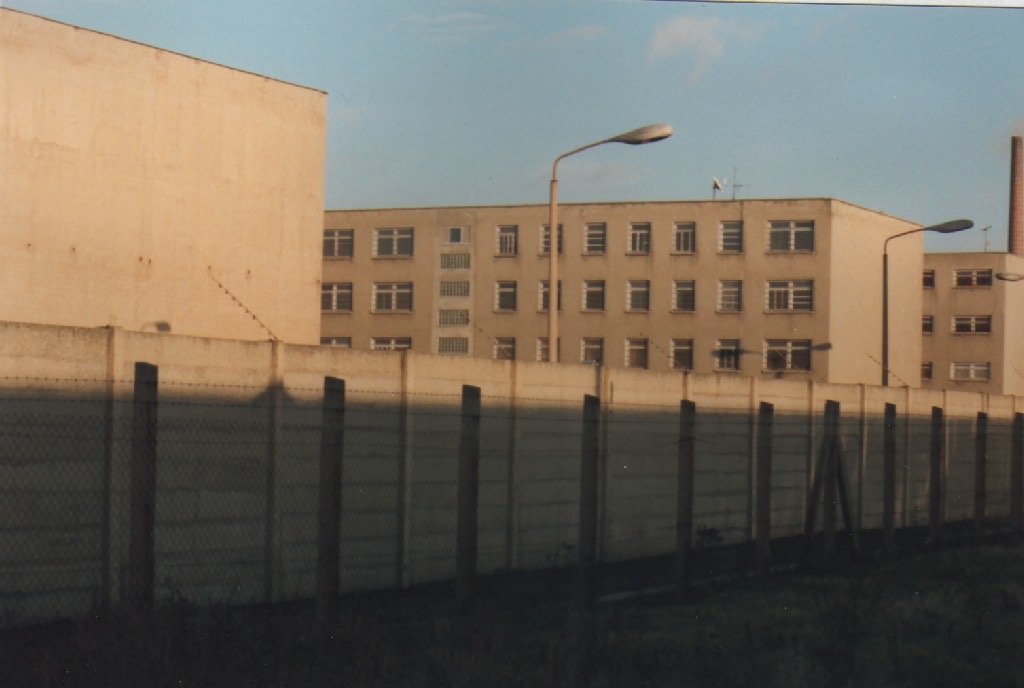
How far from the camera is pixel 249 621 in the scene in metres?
8.84

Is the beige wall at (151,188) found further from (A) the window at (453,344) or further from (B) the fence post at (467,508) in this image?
(A) the window at (453,344)

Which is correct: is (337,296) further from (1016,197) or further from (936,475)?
(936,475)

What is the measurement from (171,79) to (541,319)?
143ft

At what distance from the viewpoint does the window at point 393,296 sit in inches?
2859

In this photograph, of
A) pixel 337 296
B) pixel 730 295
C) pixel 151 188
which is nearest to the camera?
pixel 151 188

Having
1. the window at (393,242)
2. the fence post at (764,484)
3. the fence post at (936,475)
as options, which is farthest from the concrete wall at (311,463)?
the window at (393,242)

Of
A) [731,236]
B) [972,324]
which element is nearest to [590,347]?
[731,236]

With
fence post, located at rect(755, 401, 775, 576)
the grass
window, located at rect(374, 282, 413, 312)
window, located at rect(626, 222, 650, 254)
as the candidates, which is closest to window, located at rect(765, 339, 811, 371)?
window, located at rect(626, 222, 650, 254)

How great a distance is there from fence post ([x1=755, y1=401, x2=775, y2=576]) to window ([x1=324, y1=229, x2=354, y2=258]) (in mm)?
60465

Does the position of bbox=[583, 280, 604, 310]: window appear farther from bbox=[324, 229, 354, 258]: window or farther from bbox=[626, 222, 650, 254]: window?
bbox=[324, 229, 354, 258]: window

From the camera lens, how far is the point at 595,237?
2739 inches

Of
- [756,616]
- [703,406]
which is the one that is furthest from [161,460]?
[703,406]

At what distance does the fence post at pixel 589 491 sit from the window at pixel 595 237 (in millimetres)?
58424

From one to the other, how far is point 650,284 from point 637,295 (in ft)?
2.76
